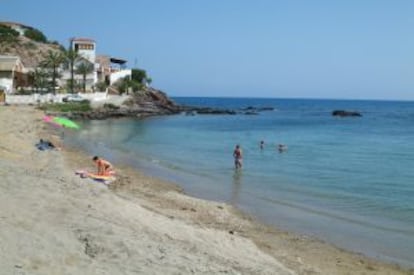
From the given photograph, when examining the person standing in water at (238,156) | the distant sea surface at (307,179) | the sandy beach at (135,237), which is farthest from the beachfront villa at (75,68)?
the sandy beach at (135,237)

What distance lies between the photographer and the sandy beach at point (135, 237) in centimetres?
982

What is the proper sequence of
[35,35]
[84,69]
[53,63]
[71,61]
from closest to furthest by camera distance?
[53,63], [71,61], [84,69], [35,35]

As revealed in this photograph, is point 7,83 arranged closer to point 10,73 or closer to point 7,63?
point 10,73

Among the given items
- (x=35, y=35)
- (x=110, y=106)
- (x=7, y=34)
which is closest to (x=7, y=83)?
(x=110, y=106)

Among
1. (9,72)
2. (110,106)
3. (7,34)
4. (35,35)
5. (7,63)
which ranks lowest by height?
(110,106)

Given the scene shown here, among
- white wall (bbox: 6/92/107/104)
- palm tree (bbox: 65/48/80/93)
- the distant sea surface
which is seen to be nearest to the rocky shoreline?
white wall (bbox: 6/92/107/104)

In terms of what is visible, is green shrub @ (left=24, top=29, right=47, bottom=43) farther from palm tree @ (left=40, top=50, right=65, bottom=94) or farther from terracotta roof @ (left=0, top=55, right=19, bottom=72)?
terracotta roof @ (left=0, top=55, right=19, bottom=72)

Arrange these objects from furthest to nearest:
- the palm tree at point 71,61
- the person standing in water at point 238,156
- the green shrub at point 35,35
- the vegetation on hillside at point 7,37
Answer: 1. the green shrub at point 35,35
2. the vegetation on hillside at point 7,37
3. the palm tree at point 71,61
4. the person standing in water at point 238,156

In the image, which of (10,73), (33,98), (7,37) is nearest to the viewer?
(33,98)

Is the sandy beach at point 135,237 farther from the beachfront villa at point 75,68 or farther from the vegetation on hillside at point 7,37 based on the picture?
the vegetation on hillside at point 7,37

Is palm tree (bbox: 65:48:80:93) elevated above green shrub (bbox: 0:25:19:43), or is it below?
below

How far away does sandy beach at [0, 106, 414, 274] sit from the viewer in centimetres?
982

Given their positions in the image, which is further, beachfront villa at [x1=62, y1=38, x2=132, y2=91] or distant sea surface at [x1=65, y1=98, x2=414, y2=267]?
beachfront villa at [x1=62, y1=38, x2=132, y2=91]

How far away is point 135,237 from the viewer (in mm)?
11633
